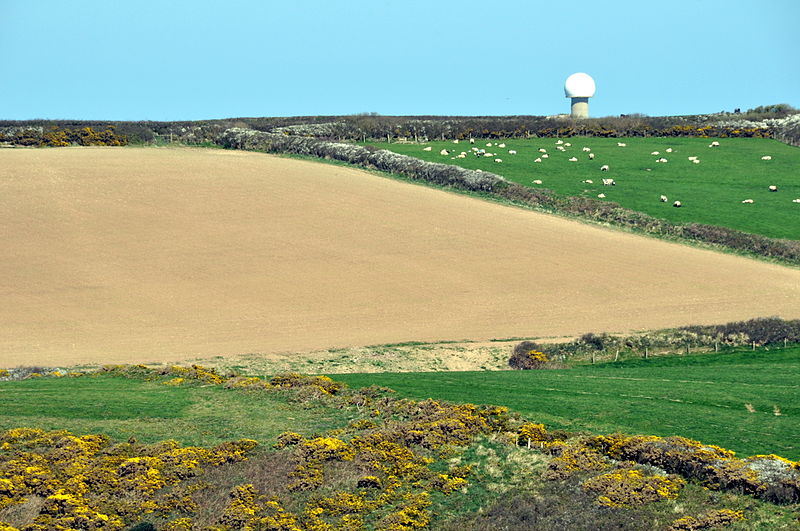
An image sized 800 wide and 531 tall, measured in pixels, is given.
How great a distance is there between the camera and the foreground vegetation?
2380cm

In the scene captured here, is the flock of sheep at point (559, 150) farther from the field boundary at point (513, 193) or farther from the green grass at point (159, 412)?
the green grass at point (159, 412)

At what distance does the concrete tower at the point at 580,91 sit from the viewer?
143 metres

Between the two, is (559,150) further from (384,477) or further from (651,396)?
(384,477)

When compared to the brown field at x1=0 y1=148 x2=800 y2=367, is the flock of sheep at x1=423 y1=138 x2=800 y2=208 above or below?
above

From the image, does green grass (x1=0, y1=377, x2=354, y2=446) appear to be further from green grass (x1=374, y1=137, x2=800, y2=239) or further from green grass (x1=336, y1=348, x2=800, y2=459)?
green grass (x1=374, y1=137, x2=800, y2=239)

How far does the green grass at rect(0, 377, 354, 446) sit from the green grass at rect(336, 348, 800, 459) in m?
4.87

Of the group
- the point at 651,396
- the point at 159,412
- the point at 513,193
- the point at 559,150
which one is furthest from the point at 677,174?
the point at 159,412

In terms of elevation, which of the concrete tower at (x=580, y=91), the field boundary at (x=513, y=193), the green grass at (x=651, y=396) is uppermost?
the concrete tower at (x=580, y=91)

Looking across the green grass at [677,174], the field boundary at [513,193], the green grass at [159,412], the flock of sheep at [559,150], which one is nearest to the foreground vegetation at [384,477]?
the green grass at [159,412]

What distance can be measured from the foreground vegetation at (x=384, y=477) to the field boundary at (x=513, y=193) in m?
49.1

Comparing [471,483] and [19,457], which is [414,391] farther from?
[19,457]

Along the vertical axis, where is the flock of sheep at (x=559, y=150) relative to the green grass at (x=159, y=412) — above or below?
above

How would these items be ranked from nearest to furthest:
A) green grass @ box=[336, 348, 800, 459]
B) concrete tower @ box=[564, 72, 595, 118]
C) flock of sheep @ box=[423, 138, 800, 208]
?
green grass @ box=[336, 348, 800, 459] < flock of sheep @ box=[423, 138, 800, 208] < concrete tower @ box=[564, 72, 595, 118]

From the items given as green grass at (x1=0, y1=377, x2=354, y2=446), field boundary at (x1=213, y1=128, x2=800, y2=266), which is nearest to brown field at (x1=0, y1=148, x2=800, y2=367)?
field boundary at (x1=213, y1=128, x2=800, y2=266)
